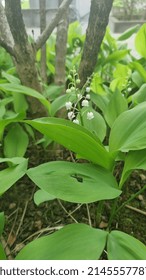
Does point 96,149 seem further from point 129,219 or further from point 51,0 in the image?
point 51,0

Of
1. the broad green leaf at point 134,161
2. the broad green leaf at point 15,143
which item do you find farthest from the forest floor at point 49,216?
the broad green leaf at point 134,161

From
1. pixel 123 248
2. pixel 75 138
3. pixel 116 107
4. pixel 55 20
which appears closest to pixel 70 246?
pixel 123 248

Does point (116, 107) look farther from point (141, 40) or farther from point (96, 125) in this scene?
point (141, 40)

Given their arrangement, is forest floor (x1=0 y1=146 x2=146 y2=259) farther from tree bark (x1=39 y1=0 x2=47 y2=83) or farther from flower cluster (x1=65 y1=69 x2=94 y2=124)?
tree bark (x1=39 y1=0 x2=47 y2=83)

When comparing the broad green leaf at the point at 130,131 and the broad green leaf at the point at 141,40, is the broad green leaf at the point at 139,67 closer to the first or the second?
the broad green leaf at the point at 141,40

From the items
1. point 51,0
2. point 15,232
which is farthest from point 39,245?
point 51,0

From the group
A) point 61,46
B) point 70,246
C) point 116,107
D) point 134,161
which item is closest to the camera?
point 70,246

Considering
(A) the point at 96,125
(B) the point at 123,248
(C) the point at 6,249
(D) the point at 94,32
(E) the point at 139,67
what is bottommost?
(C) the point at 6,249
